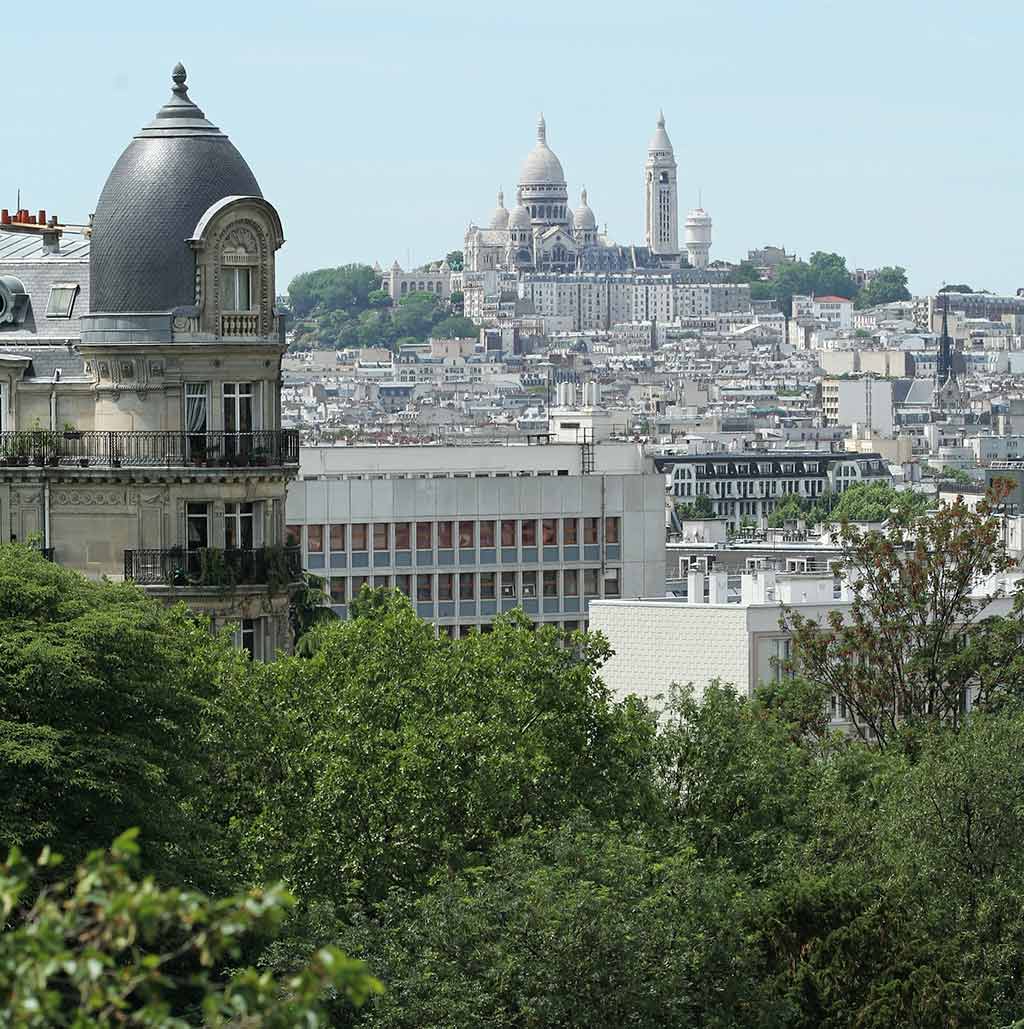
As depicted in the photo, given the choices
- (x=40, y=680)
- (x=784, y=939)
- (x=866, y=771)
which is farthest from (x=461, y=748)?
(x=866, y=771)

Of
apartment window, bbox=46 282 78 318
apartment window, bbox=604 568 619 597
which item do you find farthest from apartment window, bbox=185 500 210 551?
apartment window, bbox=604 568 619 597

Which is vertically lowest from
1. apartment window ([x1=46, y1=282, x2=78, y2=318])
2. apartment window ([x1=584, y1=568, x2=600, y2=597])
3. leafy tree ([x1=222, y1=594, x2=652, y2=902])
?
apartment window ([x1=584, y1=568, x2=600, y2=597])

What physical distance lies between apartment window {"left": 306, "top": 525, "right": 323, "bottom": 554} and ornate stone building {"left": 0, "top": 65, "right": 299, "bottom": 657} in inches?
1627

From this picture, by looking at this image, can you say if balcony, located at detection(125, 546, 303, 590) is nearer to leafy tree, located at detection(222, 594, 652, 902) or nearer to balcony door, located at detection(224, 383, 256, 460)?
balcony door, located at detection(224, 383, 256, 460)

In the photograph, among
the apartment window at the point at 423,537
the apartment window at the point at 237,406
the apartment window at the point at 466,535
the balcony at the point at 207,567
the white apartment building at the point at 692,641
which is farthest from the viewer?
the apartment window at the point at 466,535

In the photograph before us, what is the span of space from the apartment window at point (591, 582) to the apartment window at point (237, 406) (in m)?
43.6

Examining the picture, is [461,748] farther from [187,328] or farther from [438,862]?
[187,328]

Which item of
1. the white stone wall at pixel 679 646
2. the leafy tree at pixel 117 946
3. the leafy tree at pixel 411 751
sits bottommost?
the white stone wall at pixel 679 646

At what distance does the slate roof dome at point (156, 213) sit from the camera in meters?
44.3

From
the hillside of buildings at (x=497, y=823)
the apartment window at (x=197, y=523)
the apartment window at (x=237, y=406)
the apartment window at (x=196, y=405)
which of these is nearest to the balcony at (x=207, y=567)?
the apartment window at (x=197, y=523)

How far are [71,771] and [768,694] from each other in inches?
958

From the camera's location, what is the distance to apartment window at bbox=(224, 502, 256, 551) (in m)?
44.7

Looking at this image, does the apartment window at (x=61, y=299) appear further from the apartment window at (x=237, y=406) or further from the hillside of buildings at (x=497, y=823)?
the hillside of buildings at (x=497, y=823)

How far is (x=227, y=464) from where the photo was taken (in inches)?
1752
